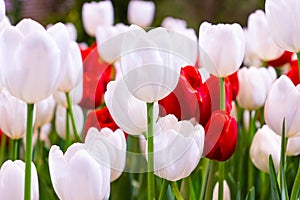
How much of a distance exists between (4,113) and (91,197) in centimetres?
17

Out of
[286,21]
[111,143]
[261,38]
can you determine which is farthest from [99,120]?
[261,38]

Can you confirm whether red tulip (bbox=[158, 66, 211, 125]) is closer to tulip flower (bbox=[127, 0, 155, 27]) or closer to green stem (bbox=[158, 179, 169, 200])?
green stem (bbox=[158, 179, 169, 200])

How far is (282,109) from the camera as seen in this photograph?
0.51m

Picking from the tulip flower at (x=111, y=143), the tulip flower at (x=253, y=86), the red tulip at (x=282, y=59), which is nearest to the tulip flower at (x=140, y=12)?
the red tulip at (x=282, y=59)

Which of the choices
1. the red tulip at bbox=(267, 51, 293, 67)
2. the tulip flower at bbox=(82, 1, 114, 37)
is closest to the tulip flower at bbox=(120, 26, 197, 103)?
the red tulip at bbox=(267, 51, 293, 67)

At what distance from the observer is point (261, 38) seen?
0.79 m

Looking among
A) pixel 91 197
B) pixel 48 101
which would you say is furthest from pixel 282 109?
pixel 48 101

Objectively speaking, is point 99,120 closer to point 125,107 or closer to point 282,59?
point 125,107

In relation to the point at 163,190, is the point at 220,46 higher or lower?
higher

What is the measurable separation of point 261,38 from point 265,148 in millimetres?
225

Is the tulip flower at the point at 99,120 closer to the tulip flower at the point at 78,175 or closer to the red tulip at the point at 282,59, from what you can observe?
the tulip flower at the point at 78,175

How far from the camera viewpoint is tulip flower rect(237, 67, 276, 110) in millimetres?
697

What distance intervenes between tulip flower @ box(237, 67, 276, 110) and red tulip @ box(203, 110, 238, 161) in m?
0.18

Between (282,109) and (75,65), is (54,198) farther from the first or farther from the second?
(282,109)
